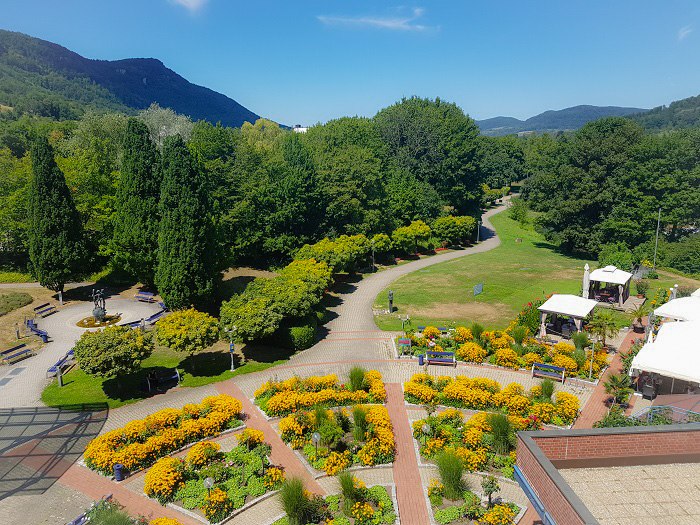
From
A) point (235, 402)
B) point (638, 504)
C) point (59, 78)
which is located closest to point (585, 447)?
point (638, 504)

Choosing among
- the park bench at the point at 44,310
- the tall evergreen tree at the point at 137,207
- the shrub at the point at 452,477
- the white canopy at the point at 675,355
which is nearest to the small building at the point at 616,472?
the shrub at the point at 452,477

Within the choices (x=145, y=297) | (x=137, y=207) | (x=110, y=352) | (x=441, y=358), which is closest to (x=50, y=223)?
(x=137, y=207)

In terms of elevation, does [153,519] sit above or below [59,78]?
below

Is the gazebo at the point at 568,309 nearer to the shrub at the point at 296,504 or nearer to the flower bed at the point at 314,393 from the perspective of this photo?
the flower bed at the point at 314,393

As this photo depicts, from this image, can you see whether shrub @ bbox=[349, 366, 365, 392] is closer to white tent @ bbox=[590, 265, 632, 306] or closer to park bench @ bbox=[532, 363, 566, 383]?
park bench @ bbox=[532, 363, 566, 383]

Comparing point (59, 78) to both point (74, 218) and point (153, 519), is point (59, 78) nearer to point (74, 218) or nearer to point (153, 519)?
point (74, 218)

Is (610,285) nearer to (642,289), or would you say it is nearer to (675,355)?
(642,289)

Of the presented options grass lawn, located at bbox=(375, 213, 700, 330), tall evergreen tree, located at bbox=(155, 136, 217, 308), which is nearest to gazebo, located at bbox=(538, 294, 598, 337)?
grass lawn, located at bbox=(375, 213, 700, 330)
